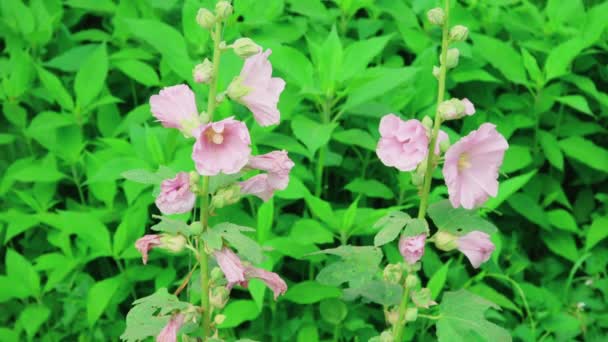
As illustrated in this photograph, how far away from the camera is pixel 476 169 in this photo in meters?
1.87

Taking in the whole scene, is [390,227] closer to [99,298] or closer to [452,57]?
[452,57]

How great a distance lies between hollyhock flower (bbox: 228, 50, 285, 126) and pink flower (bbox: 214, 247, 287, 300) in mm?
264

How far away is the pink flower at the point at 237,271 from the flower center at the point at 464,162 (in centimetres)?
44

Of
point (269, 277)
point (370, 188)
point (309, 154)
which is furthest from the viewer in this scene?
point (370, 188)

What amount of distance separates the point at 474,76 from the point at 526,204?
465mm

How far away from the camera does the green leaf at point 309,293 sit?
2.86m

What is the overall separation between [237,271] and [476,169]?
489 mm

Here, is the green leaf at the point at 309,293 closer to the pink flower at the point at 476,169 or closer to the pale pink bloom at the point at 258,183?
the pale pink bloom at the point at 258,183

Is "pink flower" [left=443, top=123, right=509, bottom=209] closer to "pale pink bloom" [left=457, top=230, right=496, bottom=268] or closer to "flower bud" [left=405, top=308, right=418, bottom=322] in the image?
"pale pink bloom" [left=457, top=230, right=496, bottom=268]

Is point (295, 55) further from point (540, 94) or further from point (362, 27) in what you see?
point (540, 94)

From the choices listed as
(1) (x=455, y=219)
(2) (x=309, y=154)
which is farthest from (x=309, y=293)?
(1) (x=455, y=219)

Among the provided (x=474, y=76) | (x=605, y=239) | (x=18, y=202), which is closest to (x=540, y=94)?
(x=474, y=76)

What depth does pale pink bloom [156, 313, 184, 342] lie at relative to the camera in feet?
6.38

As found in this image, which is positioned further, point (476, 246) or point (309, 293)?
point (309, 293)
